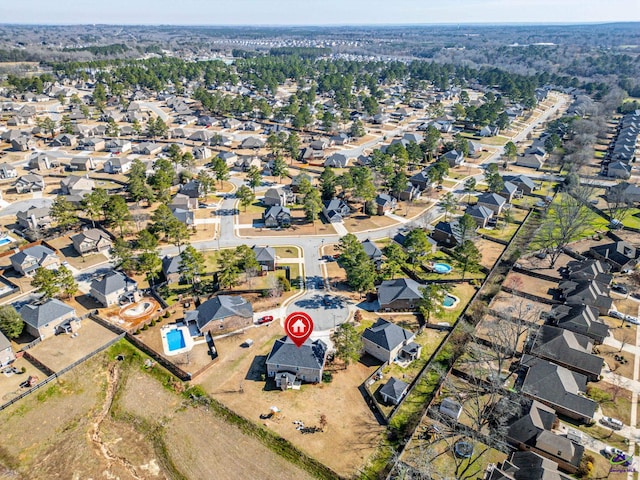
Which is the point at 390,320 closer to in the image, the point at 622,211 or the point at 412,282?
the point at 412,282

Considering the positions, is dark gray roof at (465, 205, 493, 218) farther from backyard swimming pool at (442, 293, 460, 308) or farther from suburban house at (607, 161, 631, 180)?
suburban house at (607, 161, 631, 180)

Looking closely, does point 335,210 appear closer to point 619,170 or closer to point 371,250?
point 371,250

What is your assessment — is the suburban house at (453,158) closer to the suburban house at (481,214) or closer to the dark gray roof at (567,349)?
the suburban house at (481,214)

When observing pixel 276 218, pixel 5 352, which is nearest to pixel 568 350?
pixel 276 218

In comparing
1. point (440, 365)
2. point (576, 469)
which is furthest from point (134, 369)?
point (576, 469)

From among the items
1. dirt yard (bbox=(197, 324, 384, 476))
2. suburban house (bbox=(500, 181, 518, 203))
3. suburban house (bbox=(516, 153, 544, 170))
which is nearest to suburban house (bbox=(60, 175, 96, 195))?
dirt yard (bbox=(197, 324, 384, 476))
